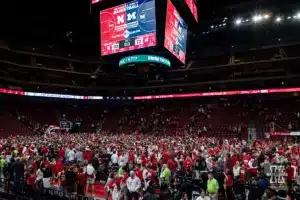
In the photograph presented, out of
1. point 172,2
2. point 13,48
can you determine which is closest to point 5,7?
point 13,48

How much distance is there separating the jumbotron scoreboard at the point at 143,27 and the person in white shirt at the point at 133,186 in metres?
9.39

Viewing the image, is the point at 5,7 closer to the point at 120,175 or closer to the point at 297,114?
the point at 120,175

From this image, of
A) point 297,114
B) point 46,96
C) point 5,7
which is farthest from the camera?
point 46,96

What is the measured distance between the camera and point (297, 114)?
3422 cm

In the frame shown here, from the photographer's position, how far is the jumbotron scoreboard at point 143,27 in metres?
18.6

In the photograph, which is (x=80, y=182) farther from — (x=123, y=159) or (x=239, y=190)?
(x=239, y=190)

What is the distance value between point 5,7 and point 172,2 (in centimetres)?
1979

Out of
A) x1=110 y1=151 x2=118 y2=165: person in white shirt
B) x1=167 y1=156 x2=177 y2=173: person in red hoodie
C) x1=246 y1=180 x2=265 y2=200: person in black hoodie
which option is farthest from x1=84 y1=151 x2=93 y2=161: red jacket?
x1=246 y1=180 x2=265 y2=200: person in black hoodie

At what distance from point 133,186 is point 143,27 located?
36.0ft

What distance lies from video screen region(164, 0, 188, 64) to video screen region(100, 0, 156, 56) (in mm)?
913

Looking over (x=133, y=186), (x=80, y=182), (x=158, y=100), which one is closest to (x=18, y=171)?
(x=80, y=182)

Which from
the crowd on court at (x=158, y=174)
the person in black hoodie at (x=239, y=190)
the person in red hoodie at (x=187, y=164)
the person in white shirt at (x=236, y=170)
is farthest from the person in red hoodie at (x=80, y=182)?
the person in white shirt at (x=236, y=170)

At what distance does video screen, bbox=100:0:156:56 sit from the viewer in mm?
19047

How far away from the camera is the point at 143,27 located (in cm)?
1927
